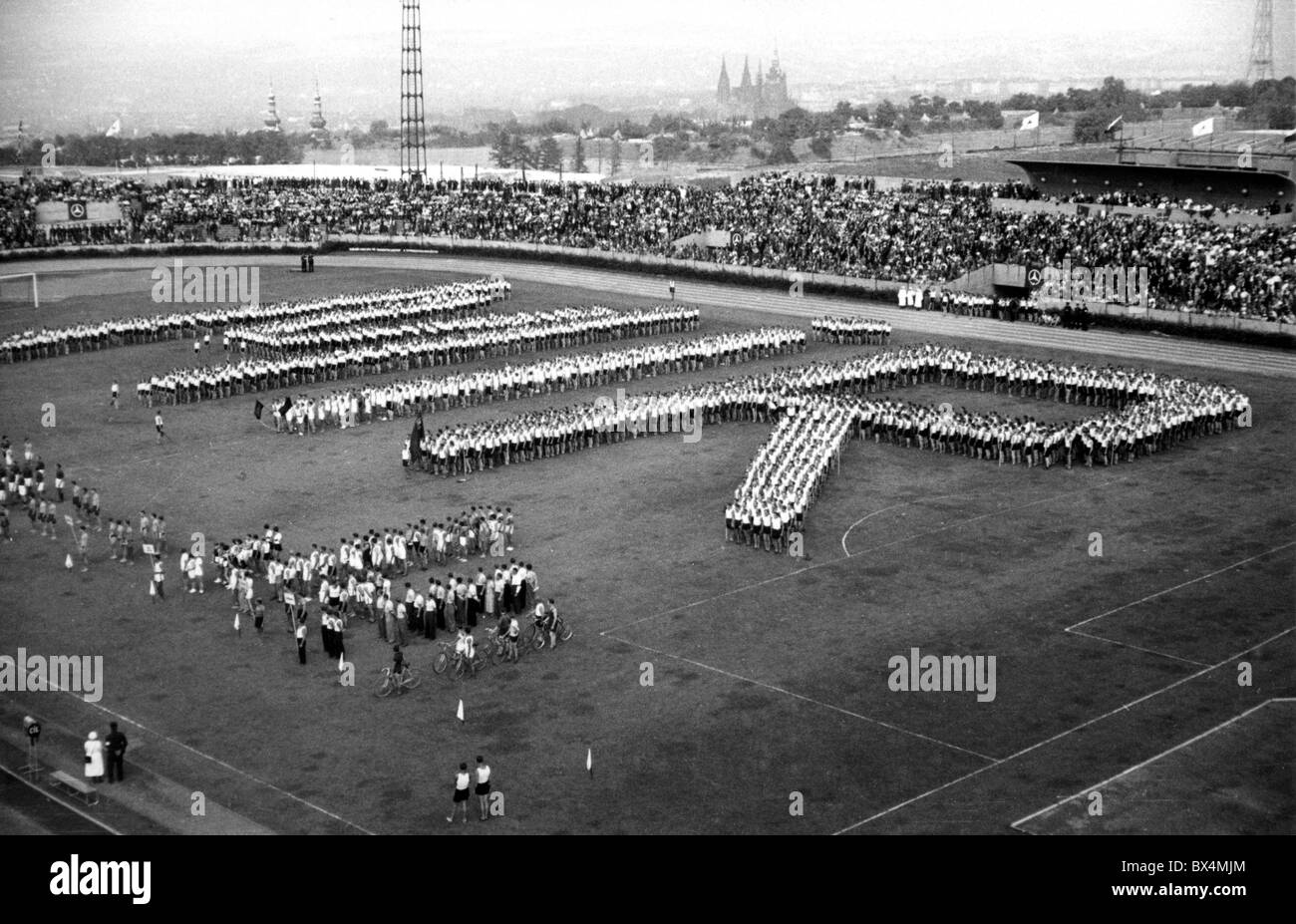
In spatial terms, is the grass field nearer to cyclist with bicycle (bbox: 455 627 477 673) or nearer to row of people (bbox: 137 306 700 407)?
cyclist with bicycle (bbox: 455 627 477 673)

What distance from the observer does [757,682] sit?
24031 millimetres

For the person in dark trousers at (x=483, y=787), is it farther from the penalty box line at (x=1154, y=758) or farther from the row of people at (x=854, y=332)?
the row of people at (x=854, y=332)

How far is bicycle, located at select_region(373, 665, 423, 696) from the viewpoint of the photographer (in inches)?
933

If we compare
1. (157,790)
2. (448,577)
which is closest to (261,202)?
(448,577)

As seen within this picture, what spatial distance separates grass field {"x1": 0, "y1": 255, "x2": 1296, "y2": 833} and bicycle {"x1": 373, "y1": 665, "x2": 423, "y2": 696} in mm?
218

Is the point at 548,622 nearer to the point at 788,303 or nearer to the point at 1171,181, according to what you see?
the point at 788,303

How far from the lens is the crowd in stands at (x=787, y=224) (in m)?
60.1

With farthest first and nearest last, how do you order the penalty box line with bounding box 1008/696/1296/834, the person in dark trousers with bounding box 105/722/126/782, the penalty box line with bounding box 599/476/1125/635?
the penalty box line with bounding box 599/476/1125/635 → the person in dark trousers with bounding box 105/722/126/782 → the penalty box line with bounding box 1008/696/1296/834

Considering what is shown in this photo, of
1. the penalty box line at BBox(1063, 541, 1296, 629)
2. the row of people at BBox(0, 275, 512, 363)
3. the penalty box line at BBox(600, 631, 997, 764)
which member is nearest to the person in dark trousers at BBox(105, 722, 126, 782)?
the penalty box line at BBox(600, 631, 997, 764)

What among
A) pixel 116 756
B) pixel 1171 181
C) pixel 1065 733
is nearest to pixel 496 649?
pixel 116 756

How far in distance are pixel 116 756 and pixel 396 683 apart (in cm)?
467

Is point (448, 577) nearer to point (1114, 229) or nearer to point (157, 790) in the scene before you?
point (157, 790)

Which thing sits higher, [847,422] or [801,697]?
[847,422]

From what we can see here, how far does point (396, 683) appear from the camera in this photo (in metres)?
23.7
